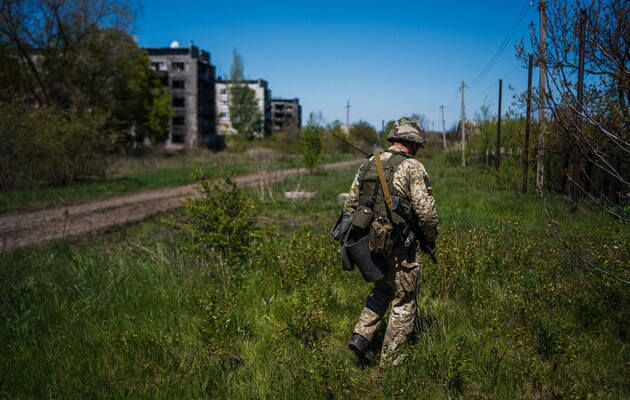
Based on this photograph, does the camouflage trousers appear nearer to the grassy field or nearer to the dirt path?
the grassy field

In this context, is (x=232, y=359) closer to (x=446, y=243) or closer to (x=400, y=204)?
(x=400, y=204)

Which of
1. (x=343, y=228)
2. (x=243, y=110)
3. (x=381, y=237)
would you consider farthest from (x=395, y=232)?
(x=243, y=110)

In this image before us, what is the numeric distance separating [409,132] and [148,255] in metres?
4.68

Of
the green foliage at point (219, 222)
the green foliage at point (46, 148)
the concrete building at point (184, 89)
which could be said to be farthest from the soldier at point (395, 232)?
the concrete building at point (184, 89)

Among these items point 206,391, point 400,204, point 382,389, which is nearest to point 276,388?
point 206,391

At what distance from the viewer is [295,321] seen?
4.17 metres

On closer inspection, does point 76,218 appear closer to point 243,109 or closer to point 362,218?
point 362,218

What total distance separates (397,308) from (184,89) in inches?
2344

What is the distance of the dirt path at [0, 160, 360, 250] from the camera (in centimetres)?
884

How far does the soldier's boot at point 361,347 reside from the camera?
372 cm

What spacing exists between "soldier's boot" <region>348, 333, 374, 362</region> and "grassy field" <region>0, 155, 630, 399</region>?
11 centimetres

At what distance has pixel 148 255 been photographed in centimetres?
693

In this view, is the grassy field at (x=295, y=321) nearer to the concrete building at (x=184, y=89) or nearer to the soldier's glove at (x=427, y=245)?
the soldier's glove at (x=427, y=245)

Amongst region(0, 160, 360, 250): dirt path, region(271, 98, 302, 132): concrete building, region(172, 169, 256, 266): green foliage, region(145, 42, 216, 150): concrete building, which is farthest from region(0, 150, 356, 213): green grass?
region(271, 98, 302, 132): concrete building
